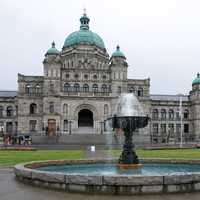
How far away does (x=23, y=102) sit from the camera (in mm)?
77125

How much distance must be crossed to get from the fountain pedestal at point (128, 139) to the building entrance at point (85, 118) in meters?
62.4

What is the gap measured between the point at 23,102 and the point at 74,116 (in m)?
12.3

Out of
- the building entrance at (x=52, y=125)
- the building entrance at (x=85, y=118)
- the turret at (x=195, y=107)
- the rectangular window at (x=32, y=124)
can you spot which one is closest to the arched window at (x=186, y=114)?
the turret at (x=195, y=107)

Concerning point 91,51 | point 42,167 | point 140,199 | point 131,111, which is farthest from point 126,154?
point 91,51

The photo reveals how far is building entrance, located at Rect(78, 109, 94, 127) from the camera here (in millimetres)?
80094

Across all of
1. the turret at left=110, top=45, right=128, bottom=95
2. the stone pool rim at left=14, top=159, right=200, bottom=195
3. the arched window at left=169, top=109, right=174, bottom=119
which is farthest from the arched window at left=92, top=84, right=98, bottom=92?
the stone pool rim at left=14, top=159, right=200, bottom=195

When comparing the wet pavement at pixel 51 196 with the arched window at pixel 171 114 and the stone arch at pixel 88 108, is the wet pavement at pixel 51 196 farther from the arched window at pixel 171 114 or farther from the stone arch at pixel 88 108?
the arched window at pixel 171 114

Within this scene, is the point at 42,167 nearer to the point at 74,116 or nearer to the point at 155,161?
the point at 155,161

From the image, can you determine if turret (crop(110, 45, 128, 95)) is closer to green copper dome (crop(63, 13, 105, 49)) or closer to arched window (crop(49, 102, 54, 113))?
green copper dome (crop(63, 13, 105, 49))

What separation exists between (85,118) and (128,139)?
63668 millimetres

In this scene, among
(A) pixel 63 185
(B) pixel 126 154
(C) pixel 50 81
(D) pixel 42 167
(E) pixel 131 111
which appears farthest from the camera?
(C) pixel 50 81

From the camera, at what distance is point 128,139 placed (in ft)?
57.5

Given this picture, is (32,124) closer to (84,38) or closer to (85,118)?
(85,118)

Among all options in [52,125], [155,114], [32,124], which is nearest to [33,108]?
[32,124]
